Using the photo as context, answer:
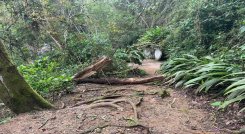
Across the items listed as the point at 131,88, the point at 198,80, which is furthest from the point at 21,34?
the point at 198,80

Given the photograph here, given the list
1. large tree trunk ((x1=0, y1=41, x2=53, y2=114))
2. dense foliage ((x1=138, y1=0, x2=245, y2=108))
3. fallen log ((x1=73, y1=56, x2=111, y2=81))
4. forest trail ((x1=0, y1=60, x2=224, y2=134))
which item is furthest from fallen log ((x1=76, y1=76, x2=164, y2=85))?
large tree trunk ((x1=0, y1=41, x2=53, y2=114))

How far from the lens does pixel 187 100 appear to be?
18.1 feet

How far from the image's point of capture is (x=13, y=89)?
5.03 m

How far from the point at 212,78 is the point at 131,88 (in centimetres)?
201

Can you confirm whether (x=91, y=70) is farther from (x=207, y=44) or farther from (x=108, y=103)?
(x=207, y=44)

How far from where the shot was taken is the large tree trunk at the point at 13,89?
498cm

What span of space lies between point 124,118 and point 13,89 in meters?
2.14

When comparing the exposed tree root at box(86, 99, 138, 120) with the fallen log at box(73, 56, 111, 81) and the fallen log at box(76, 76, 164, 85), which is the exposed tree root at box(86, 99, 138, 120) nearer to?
the fallen log at box(76, 76, 164, 85)

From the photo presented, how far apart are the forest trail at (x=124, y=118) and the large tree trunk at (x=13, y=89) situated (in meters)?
0.20

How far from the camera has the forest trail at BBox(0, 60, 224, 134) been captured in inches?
152

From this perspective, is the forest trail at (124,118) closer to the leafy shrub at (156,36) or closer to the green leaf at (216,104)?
the green leaf at (216,104)

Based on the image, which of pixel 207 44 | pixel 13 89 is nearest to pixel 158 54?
pixel 207 44

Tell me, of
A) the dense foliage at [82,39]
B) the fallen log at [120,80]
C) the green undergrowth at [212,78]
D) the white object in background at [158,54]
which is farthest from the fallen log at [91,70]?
the white object in background at [158,54]

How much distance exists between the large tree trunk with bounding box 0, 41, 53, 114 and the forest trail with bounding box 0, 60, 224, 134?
20cm
